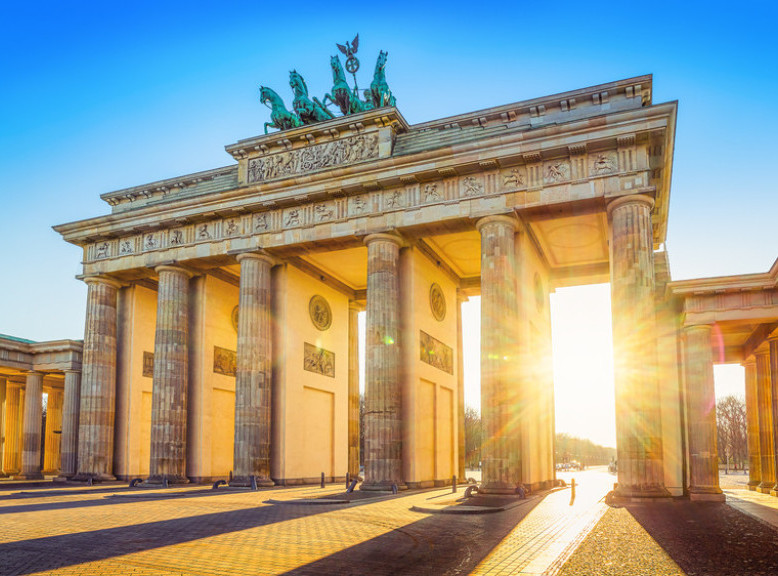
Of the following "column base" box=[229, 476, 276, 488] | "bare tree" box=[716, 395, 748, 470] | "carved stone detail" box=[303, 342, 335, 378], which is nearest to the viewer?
"column base" box=[229, 476, 276, 488]

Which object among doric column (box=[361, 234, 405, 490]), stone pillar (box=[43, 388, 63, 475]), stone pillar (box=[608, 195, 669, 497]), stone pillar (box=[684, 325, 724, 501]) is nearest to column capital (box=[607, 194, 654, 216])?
stone pillar (box=[608, 195, 669, 497])

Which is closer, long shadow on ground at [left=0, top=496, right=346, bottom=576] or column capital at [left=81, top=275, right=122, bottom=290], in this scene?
long shadow on ground at [left=0, top=496, right=346, bottom=576]

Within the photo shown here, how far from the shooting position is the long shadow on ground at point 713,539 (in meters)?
10.2

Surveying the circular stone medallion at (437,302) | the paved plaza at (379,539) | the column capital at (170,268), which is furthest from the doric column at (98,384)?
the circular stone medallion at (437,302)

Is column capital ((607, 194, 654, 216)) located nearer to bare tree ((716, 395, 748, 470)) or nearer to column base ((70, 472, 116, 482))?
column base ((70, 472, 116, 482))

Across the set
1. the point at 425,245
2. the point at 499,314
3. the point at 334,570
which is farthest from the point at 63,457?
the point at 334,570

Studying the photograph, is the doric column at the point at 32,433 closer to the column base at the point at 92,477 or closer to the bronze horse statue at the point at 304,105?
the column base at the point at 92,477

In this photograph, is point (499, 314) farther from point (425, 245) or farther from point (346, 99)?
point (346, 99)

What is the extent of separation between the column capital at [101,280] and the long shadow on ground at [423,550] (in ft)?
83.0

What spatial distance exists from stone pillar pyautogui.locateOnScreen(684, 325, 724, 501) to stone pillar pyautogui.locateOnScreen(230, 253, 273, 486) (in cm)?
1707

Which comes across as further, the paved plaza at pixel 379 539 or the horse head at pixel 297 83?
the horse head at pixel 297 83

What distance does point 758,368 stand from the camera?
30.4 m

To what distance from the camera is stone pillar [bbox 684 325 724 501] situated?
2456 centimetres

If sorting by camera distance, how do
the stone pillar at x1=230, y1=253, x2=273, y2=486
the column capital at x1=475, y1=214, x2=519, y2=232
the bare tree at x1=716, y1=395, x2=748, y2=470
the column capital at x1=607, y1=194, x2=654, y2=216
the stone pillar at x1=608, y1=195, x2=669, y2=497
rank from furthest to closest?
the bare tree at x1=716, y1=395, x2=748, y2=470 → the stone pillar at x1=230, y1=253, x2=273, y2=486 → the column capital at x1=475, y1=214, x2=519, y2=232 → the column capital at x1=607, y1=194, x2=654, y2=216 → the stone pillar at x1=608, y1=195, x2=669, y2=497
